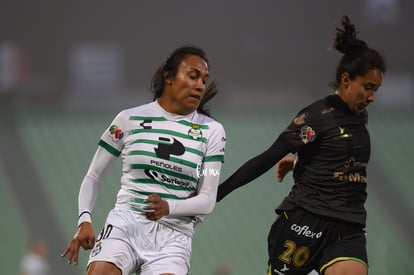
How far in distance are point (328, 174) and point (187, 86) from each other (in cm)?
79

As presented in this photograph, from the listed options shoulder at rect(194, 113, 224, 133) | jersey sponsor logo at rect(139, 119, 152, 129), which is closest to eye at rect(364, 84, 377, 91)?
shoulder at rect(194, 113, 224, 133)

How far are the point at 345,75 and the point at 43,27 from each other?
7088 mm

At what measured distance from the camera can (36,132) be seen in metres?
11.2

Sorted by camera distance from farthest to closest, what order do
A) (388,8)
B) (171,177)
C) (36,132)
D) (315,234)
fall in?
(36,132)
(388,8)
(315,234)
(171,177)

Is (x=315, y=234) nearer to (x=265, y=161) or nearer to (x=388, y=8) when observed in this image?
(x=265, y=161)

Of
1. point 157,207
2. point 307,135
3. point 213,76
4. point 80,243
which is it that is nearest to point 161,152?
point 157,207

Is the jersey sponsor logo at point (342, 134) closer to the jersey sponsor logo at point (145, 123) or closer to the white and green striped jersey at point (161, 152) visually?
the white and green striped jersey at point (161, 152)

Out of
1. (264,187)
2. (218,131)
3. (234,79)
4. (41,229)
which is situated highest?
(218,131)

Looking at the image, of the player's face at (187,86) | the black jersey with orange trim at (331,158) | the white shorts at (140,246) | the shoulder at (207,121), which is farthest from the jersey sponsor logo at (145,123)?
the black jersey with orange trim at (331,158)

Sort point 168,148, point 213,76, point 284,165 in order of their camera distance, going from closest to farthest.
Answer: point 168,148 → point 284,165 → point 213,76

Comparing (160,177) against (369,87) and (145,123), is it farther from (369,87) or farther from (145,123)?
(369,87)

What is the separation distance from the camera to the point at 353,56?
402 centimetres

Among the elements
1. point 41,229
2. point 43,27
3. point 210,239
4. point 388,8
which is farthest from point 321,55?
point 41,229

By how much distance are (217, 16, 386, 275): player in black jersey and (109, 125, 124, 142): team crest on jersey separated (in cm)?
57
